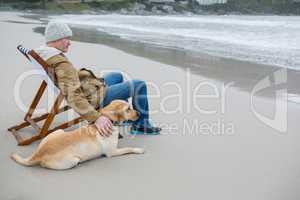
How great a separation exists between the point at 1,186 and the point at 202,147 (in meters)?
2.08

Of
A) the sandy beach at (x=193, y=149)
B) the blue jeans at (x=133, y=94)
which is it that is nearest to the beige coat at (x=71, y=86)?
the blue jeans at (x=133, y=94)

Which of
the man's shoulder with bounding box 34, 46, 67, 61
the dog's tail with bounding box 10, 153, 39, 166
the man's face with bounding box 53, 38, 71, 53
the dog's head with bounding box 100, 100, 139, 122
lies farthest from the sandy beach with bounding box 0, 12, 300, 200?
the man's face with bounding box 53, 38, 71, 53

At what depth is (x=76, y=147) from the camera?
12.2ft

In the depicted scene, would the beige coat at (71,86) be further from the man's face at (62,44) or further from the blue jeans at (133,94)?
the blue jeans at (133,94)

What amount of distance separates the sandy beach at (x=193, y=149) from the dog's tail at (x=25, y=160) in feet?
0.15

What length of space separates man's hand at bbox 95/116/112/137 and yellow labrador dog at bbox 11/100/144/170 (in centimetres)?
6

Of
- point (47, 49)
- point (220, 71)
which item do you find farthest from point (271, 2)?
point (47, 49)

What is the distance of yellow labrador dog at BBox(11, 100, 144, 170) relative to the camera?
11.9 ft

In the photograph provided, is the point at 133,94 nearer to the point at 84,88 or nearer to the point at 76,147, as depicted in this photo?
the point at 84,88

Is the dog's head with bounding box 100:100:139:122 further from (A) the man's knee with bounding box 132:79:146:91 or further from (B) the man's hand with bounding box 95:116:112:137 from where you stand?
(A) the man's knee with bounding box 132:79:146:91

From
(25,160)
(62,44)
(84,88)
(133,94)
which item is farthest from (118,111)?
(25,160)

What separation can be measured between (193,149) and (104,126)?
107 centimetres

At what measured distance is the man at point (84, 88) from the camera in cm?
386

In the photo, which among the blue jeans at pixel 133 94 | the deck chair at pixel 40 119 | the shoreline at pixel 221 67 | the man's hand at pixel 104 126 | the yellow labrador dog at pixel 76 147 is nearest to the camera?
the yellow labrador dog at pixel 76 147
